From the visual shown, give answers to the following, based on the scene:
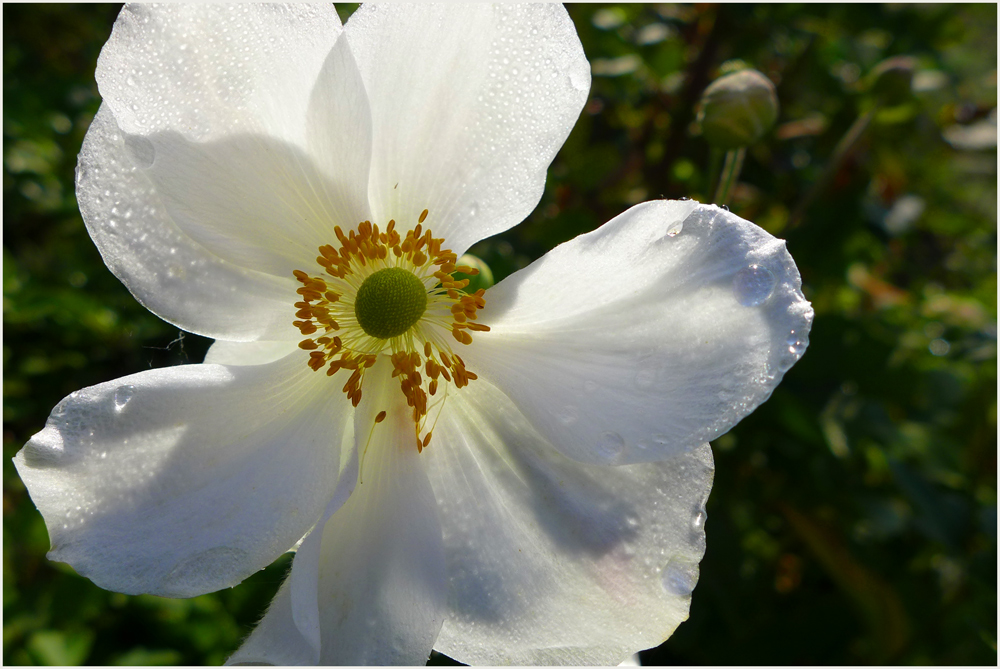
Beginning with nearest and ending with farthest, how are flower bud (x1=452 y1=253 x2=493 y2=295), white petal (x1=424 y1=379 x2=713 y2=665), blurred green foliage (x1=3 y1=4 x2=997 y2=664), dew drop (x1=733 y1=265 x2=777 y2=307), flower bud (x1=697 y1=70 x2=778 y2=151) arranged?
dew drop (x1=733 y1=265 x2=777 y2=307)
white petal (x1=424 y1=379 x2=713 y2=665)
flower bud (x1=452 y1=253 x2=493 y2=295)
flower bud (x1=697 y1=70 x2=778 y2=151)
blurred green foliage (x1=3 y1=4 x2=997 y2=664)

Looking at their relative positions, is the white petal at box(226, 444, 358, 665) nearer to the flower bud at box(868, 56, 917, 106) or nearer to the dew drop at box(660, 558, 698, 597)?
the dew drop at box(660, 558, 698, 597)

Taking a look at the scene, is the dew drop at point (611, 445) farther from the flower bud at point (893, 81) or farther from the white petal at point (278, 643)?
the flower bud at point (893, 81)

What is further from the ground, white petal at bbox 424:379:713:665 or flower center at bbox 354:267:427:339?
flower center at bbox 354:267:427:339

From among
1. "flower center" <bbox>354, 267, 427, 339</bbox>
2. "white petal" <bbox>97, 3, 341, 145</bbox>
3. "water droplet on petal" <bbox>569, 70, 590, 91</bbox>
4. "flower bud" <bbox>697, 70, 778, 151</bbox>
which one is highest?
"white petal" <bbox>97, 3, 341, 145</bbox>

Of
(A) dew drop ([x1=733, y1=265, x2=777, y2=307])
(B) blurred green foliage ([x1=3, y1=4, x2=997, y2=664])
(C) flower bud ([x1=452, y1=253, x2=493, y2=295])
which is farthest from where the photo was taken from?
(B) blurred green foliage ([x1=3, y1=4, x2=997, y2=664])

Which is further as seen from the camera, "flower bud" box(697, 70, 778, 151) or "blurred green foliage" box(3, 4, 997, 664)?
"blurred green foliage" box(3, 4, 997, 664)

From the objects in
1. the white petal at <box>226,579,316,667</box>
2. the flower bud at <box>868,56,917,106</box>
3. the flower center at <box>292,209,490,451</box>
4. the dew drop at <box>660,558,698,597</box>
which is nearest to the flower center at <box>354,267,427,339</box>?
the flower center at <box>292,209,490,451</box>

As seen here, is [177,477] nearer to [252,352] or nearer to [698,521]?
[252,352]

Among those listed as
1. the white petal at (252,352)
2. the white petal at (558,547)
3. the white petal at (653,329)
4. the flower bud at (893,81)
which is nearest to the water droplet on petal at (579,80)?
the white petal at (653,329)

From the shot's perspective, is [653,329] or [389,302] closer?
[653,329]

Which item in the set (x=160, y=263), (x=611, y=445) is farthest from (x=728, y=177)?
(x=160, y=263)
